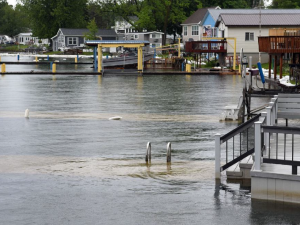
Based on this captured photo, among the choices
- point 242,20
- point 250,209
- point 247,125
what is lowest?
point 250,209

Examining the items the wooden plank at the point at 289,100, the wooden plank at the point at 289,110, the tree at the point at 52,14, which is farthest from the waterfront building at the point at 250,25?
the tree at the point at 52,14

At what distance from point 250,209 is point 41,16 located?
447 feet

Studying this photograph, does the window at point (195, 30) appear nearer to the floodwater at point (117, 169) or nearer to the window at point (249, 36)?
the window at point (249, 36)

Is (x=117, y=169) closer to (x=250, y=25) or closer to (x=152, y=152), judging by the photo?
(x=152, y=152)

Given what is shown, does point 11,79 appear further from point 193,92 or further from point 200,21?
point 200,21

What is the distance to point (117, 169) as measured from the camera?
661 inches

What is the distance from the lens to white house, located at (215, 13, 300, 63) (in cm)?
7106

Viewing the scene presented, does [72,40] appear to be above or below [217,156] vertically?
above

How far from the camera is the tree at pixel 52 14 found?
14325 cm

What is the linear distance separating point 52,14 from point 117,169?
129 meters

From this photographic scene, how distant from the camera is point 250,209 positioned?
13.0m

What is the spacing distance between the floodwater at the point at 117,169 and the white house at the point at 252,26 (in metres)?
38.3

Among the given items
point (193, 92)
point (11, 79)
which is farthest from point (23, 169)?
point (11, 79)

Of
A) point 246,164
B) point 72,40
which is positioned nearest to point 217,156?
point 246,164
